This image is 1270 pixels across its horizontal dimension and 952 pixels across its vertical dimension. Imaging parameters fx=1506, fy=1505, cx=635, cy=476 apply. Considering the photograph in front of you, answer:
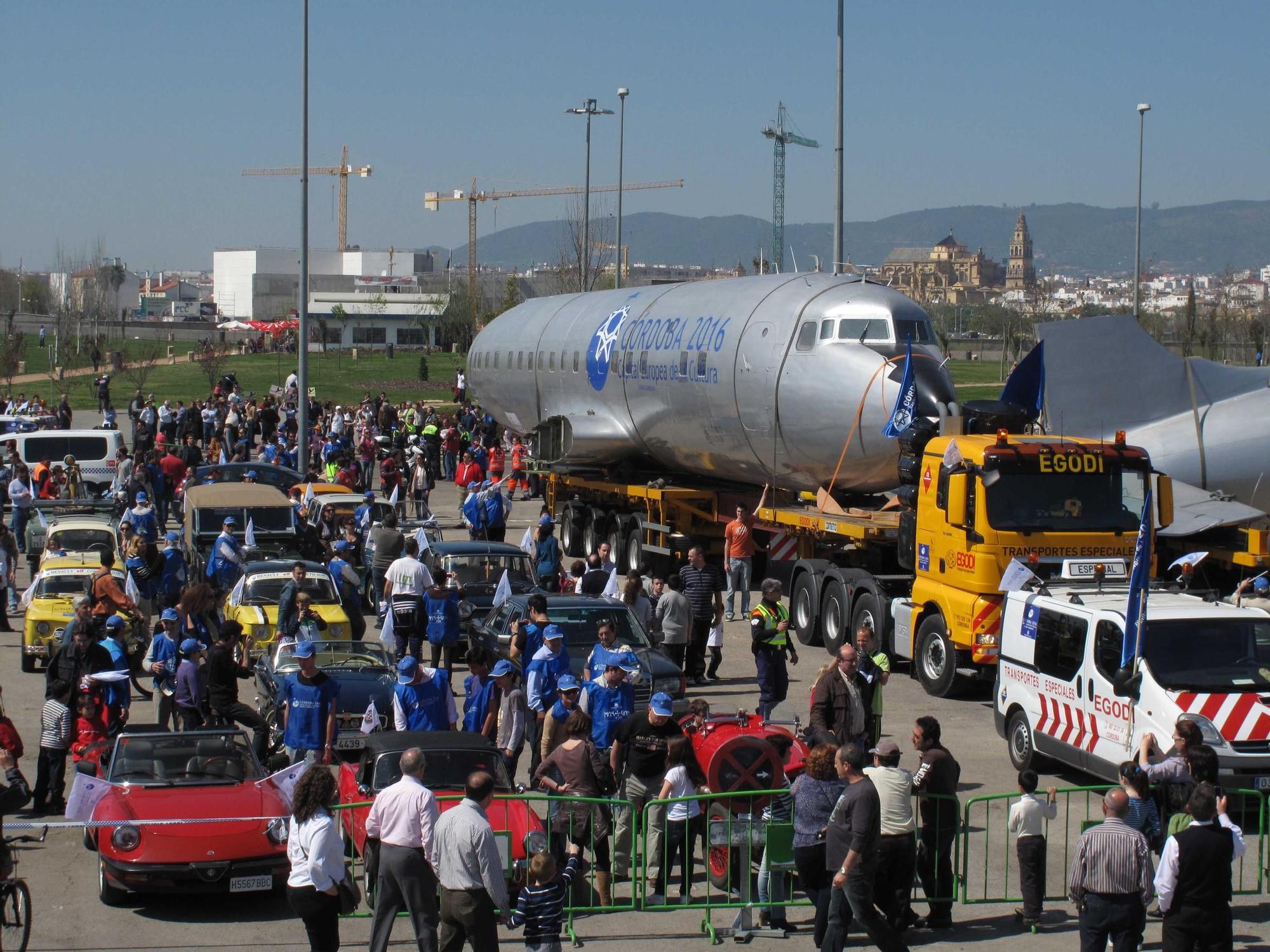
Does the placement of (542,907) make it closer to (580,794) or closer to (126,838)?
(580,794)

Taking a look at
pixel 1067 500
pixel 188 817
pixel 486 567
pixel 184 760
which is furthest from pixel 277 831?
pixel 486 567

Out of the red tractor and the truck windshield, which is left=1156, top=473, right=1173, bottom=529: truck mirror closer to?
the truck windshield

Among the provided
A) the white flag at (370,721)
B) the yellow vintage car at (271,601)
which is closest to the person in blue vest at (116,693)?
the white flag at (370,721)

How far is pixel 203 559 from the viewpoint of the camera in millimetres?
22922

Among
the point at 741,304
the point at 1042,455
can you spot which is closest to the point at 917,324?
the point at 741,304

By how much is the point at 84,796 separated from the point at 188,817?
0.72 meters

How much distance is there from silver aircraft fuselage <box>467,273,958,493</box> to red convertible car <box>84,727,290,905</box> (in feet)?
34.5

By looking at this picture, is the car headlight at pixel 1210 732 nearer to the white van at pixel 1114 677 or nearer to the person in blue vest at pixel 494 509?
the white van at pixel 1114 677

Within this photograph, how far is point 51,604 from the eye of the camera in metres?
18.4

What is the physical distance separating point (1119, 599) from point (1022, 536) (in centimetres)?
271

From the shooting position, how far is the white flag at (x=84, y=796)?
1032 cm

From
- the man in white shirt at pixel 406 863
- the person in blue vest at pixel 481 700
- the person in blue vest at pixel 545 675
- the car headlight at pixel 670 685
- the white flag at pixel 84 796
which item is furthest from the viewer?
the car headlight at pixel 670 685

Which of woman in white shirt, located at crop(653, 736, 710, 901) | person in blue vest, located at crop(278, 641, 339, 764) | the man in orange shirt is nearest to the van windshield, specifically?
woman in white shirt, located at crop(653, 736, 710, 901)

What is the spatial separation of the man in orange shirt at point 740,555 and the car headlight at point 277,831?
11911 millimetres
